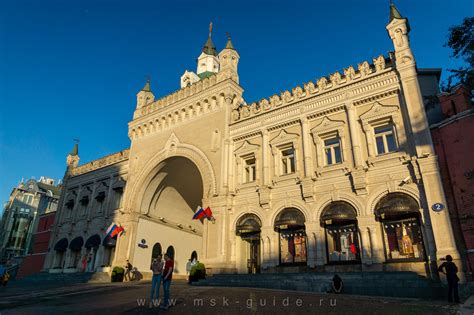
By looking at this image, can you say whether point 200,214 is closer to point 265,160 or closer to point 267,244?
point 267,244

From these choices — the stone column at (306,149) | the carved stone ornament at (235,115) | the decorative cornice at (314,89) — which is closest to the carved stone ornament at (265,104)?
the decorative cornice at (314,89)

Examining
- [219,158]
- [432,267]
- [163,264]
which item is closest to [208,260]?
[219,158]

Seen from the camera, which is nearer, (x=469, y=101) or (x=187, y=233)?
(x=469, y=101)

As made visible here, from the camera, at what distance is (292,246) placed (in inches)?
781

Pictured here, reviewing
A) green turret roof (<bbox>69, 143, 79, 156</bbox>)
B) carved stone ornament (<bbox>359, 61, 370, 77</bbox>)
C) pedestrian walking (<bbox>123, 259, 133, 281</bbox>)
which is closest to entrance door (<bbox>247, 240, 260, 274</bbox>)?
pedestrian walking (<bbox>123, 259, 133, 281</bbox>)

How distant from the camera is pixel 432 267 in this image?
589 inches

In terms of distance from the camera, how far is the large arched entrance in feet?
96.7

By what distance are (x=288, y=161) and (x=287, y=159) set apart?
174 mm

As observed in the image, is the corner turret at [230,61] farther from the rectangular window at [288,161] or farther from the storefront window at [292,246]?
→ the storefront window at [292,246]

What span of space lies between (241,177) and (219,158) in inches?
91.0

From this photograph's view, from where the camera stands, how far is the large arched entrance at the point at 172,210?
1160 inches

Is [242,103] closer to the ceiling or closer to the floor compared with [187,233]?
closer to the ceiling

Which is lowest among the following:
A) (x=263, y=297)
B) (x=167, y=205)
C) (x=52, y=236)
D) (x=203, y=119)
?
(x=263, y=297)

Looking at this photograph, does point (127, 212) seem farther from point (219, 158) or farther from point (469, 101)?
point (469, 101)
